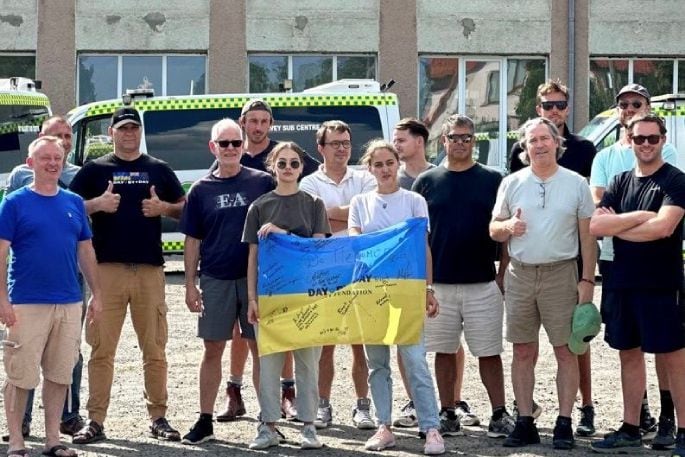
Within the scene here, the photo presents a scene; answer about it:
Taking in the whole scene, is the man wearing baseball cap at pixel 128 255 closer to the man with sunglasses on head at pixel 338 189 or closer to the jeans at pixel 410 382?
the man with sunglasses on head at pixel 338 189

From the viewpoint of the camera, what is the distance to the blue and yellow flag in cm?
877

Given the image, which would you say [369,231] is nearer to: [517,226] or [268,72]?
[517,226]

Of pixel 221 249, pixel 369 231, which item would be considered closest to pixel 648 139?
pixel 369 231

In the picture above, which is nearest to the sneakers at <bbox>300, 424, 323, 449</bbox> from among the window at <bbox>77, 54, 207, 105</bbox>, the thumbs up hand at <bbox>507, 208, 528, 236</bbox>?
the thumbs up hand at <bbox>507, 208, 528, 236</bbox>

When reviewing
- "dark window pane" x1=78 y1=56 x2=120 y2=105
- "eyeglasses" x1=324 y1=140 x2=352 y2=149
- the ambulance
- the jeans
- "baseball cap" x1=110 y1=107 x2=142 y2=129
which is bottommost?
the jeans

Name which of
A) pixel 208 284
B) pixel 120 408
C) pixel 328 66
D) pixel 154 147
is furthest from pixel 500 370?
pixel 328 66

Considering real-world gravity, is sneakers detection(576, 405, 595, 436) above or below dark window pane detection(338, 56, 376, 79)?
below

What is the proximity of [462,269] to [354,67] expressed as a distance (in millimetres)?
17998

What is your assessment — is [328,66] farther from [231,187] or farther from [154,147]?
[231,187]

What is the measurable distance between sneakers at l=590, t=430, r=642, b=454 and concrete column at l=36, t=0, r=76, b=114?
750 inches

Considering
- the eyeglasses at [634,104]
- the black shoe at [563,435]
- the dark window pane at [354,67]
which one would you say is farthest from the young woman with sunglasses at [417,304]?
the dark window pane at [354,67]

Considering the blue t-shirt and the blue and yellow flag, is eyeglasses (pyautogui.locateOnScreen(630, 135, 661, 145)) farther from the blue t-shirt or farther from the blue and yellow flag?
the blue t-shirt

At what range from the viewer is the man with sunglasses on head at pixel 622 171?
8.80 meters

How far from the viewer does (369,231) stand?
8977 mm
